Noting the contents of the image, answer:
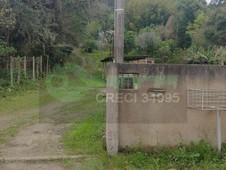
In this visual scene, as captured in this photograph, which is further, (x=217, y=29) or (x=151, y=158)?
(x=217, y=29)

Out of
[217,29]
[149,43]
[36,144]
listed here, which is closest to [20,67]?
[36,144]

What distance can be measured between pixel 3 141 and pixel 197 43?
30033 mm

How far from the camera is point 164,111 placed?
5023mm

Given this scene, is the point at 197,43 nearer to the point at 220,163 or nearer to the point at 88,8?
the point at 88,8

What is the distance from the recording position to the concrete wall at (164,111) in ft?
16.4

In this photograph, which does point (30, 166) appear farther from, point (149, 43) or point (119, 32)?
point (149, 43)

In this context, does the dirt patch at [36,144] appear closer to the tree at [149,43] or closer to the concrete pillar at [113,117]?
the concrete pillar at [113,117]

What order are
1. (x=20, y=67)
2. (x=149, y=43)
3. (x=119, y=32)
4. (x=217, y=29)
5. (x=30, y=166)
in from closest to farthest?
(x=30, y=166), (x=119, y=32), (x=20, y=67), (x=217, y=29), (x=149, y=43)

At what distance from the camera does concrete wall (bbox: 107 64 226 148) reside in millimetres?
4996

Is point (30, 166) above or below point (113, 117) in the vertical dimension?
below

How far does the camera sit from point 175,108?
5031mm

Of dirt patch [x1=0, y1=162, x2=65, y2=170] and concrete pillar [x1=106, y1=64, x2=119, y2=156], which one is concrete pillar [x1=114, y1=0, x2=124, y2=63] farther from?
dirt patch [x1=0, y1=162, x2=65, y2=170]

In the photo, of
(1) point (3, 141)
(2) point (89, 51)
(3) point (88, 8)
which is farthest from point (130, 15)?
(1) point (3, 141)

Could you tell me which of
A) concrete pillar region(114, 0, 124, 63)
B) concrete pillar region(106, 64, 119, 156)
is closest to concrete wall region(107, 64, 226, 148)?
concrete pillar region(106, 64, 119, 156)
